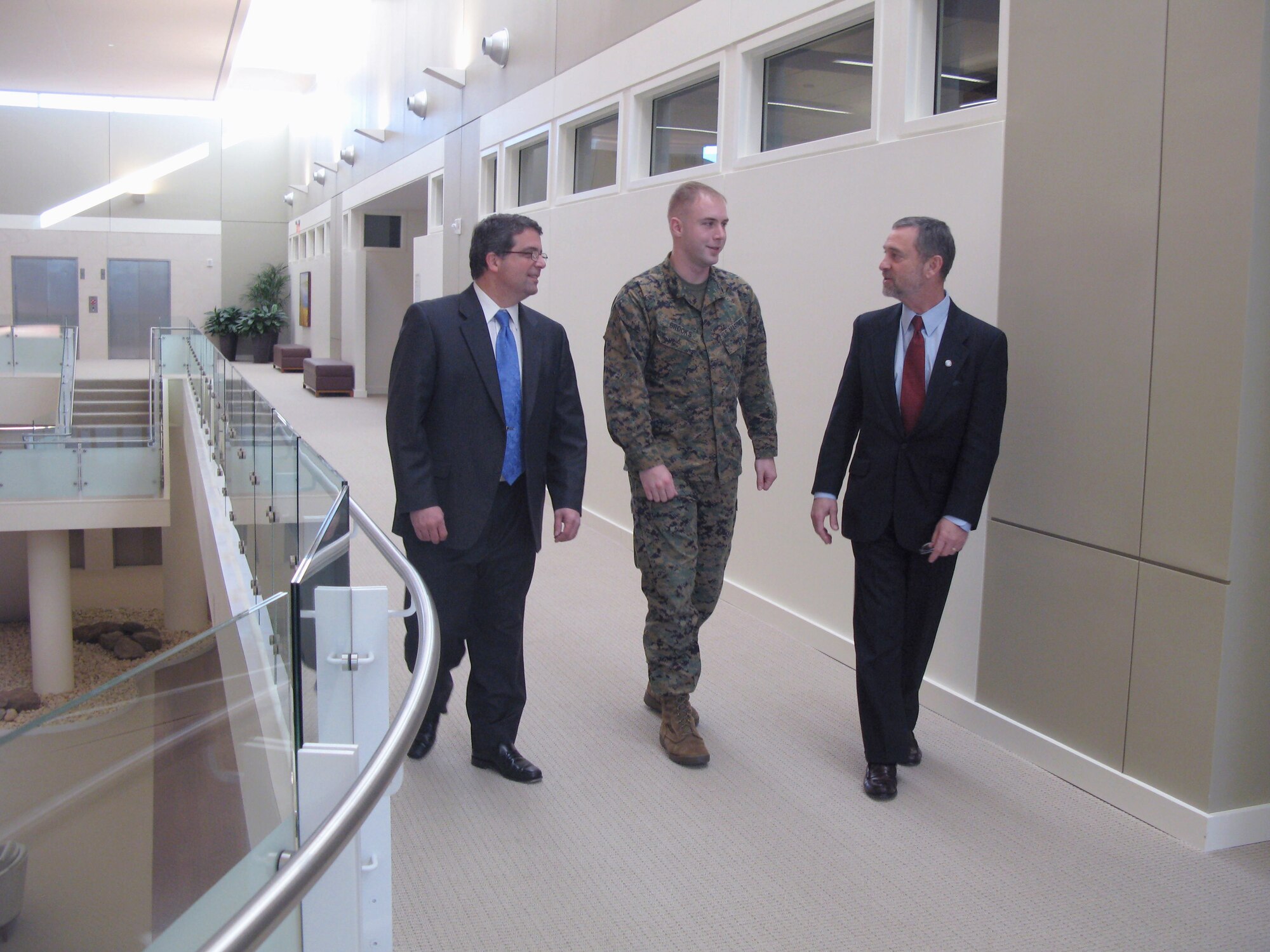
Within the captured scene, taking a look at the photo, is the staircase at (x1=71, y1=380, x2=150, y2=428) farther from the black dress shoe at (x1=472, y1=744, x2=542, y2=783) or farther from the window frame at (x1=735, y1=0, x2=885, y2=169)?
the black dress shoe at (x1=472, y1=744, x2=542, y2=783)

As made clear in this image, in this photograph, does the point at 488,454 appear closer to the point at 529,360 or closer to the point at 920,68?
the point at 529,360

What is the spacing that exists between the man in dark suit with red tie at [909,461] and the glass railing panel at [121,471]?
43.8 ft

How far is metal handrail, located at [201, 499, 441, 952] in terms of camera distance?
1.06m

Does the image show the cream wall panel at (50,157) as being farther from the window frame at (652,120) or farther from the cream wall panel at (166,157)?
the window frame at (652,120)

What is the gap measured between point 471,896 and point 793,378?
2908 millimetres

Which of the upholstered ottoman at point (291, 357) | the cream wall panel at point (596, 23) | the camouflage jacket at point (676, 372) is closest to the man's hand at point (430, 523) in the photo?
the camouflage jacket at point (676, 372)

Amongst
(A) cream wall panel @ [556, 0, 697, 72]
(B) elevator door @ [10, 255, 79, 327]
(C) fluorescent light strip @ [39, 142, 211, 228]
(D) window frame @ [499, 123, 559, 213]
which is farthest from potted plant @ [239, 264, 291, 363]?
(A) cream wall panel @ [556, 0, 697, 72]

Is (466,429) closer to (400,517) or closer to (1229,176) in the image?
(400,517)

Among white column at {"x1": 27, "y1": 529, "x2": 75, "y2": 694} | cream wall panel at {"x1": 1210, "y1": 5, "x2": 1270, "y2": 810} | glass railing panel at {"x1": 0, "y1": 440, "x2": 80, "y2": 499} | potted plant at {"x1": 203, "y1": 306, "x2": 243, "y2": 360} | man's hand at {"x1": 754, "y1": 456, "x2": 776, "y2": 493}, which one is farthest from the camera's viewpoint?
potted plant at {"x1": 203, "y1": 306, "x2": 243, "y2": 360}

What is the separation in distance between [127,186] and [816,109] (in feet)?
80.1

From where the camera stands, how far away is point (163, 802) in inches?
77.1

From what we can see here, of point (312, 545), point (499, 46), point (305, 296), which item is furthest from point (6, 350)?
point (312, 545)

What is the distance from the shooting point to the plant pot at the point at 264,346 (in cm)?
2642

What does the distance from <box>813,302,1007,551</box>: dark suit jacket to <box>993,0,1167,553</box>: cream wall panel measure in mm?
327
